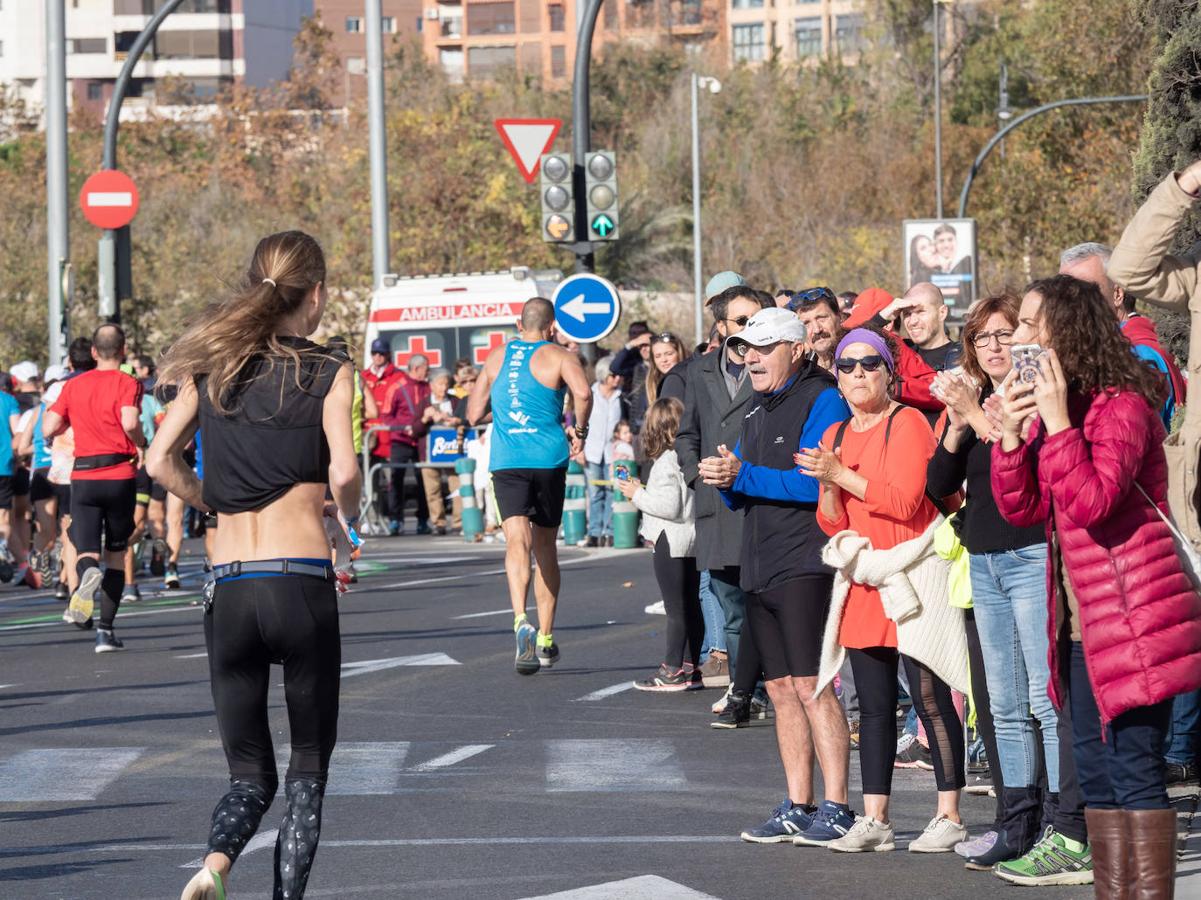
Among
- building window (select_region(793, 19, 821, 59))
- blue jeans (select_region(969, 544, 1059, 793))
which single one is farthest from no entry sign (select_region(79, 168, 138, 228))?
building window (select_region(793, 19, 821, 59))

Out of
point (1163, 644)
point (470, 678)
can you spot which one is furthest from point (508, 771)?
point (1163, 644)

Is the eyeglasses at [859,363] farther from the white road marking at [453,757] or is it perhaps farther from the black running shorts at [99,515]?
the black running shorts at [99,515]

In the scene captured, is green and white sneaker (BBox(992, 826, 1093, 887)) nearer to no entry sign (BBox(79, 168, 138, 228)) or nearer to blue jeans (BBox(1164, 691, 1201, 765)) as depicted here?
blue jeans (BBox(1164, 691, 1201, 765))

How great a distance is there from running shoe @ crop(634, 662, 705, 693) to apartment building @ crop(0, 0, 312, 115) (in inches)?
4094

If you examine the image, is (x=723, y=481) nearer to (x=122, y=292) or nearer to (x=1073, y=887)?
(x=1073, y=887)

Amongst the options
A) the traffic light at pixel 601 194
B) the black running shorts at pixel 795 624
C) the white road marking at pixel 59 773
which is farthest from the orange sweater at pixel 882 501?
the traffic light at pixel 601 194

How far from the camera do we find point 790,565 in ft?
26.5

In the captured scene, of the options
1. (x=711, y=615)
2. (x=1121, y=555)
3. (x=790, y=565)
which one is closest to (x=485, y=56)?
(x=711, y=615)

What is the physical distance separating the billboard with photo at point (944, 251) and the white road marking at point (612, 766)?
31.1m

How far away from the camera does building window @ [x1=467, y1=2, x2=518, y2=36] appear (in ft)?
384

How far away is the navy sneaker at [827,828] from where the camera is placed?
7984 millimetres

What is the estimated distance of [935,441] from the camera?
7.97 meters

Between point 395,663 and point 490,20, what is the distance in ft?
352

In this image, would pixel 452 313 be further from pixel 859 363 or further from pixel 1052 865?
pixel 1052 865
